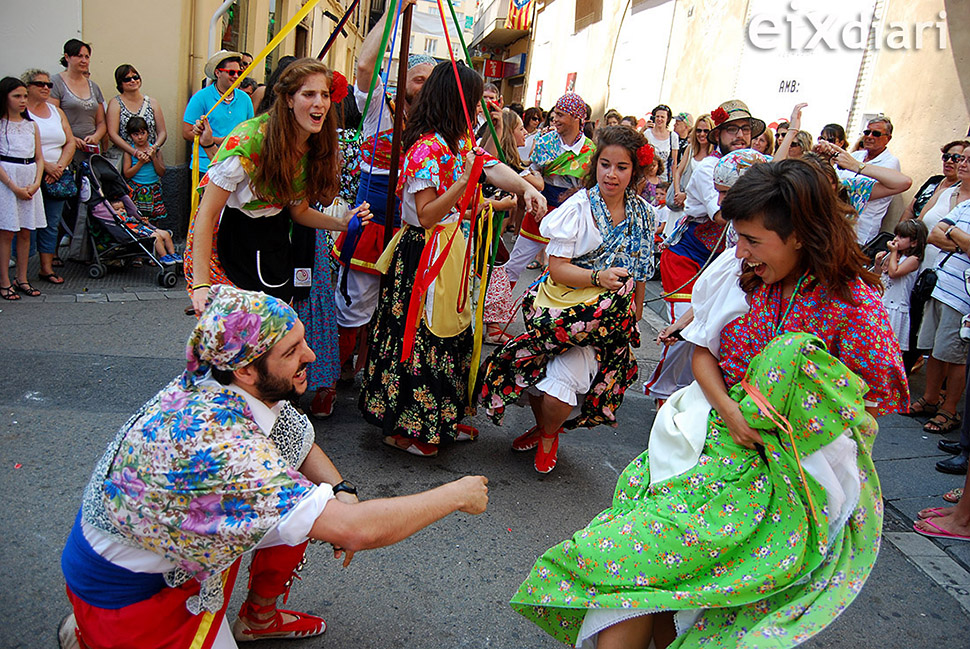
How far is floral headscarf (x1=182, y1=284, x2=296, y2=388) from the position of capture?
1765 millimetres

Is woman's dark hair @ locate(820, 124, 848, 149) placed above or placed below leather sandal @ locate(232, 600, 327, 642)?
above

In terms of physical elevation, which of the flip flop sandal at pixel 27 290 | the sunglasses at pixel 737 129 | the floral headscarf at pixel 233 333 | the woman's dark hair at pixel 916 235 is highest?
the sunglasses at pixel 737 129

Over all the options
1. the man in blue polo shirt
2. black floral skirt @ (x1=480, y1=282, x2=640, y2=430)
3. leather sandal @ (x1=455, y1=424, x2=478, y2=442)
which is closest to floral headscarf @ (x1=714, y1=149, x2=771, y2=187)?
black floral skirt @ (x1=480, y1=282, x2=640, y2=430)

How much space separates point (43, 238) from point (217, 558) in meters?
5.44

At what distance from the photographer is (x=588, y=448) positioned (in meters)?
4.23

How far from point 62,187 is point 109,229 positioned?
1.56 ft

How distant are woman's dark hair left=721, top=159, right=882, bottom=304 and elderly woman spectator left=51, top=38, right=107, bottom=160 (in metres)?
6.19

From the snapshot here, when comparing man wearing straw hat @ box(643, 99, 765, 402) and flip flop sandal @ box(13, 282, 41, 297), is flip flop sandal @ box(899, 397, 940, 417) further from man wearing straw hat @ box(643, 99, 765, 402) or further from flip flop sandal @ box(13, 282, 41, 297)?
flip flop sandal @ box(13, 282, 41, 297)

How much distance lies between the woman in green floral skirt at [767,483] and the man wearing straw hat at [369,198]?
7.40 ft

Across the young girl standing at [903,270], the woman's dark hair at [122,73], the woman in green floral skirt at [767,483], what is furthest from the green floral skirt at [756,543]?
the woman's dark hair at [122,73]

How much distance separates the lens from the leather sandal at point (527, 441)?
4.01 meters

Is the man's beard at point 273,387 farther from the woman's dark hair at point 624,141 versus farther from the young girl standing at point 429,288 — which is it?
the woman's dark hair at point 624,141

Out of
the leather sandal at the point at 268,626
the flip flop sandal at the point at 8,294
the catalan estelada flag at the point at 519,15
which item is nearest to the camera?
the leather sandal at the point at 268,626

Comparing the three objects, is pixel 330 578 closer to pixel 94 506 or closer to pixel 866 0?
pixel 94 506
